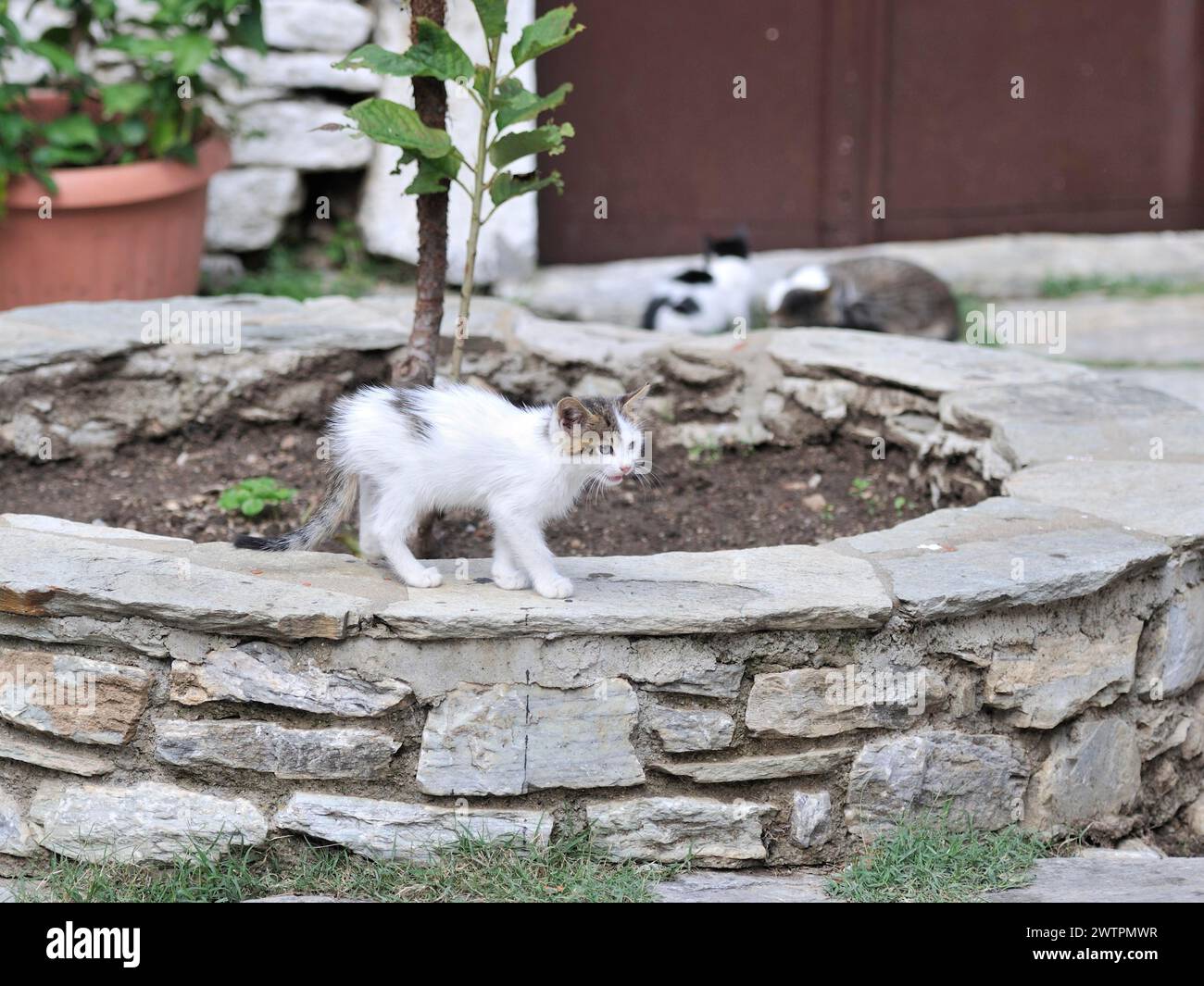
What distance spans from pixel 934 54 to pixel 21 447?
4631 mm

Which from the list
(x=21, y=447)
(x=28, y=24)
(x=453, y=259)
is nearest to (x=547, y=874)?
(x=21, y=447)

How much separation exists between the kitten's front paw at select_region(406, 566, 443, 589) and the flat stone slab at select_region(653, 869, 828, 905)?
0.74 metres

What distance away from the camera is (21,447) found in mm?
4102

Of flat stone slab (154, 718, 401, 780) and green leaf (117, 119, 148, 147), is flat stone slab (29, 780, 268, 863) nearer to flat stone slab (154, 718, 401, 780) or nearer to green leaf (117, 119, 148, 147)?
flat stone slab (154, 718, 401, 780)

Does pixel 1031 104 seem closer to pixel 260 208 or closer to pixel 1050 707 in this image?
pixel 260 208

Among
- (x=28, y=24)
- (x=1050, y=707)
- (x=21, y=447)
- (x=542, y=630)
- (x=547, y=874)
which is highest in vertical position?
(x=28, y=24)

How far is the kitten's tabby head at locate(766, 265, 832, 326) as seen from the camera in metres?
6.27

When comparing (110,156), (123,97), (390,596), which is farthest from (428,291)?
(110,156)

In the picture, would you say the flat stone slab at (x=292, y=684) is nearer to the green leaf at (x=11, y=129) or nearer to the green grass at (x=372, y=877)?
the green grass at (x=372, y=877)

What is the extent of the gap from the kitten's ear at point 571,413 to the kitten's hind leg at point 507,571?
293 mm

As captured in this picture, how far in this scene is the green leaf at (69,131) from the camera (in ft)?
17.4

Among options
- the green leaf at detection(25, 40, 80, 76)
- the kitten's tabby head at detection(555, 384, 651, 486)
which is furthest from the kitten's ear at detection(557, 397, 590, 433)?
the green leaf at detection(25, 40, 80, 76)

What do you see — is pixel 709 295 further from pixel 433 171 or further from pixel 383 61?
pixel 383 61

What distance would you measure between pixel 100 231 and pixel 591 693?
3504 millimetres
